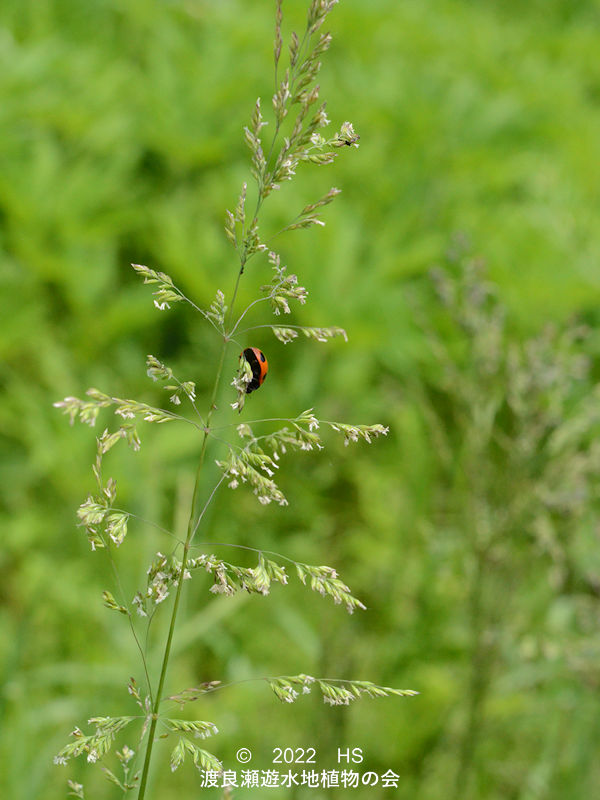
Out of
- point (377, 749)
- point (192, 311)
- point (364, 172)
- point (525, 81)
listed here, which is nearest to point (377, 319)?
point (192, 311)

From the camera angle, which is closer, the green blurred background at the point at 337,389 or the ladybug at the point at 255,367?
the ladybug at the point at 255,367

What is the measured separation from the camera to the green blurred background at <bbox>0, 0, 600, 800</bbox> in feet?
4.69

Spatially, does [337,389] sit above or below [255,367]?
above

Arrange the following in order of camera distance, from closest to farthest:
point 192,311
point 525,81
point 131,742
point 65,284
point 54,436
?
point 131,742 → point 54,436 → point 65,284 → point 192,311 → point 525,81

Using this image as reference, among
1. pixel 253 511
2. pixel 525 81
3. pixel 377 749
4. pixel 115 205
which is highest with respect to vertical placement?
pixel 525 81

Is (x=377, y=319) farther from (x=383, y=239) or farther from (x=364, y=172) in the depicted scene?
(x=364, y=172)

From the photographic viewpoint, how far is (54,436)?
7.91 ft

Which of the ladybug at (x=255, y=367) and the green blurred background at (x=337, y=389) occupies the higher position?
the green blurred background at (x=337, y=389)

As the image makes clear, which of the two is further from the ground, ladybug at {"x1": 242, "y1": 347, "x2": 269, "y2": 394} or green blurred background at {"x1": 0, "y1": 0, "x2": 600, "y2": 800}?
green blurred background at {"x1": 0, "y1": 0, "x2": 600, "y2": 800}

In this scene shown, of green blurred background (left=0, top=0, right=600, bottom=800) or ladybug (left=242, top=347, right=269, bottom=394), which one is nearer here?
ladybug (left=242, top=347, right=269, bottom=394)

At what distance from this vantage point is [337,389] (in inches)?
109

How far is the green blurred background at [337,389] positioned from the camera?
4.69 feet

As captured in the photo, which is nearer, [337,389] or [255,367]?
[255,367]

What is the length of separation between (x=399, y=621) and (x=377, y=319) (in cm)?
96
